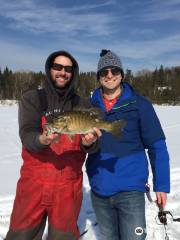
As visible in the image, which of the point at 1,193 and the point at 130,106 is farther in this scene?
the point at 1,193

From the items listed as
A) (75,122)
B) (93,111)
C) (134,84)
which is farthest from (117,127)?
(134,84)

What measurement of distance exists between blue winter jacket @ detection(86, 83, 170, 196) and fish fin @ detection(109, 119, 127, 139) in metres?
0.15

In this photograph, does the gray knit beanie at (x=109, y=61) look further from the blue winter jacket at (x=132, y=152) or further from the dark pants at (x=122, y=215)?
the dark pants at (x=122, y=215)

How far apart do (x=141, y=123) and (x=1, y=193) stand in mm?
4203

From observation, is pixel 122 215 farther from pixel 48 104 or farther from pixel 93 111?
pixel 48 104

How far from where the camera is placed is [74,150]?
11.7 ft

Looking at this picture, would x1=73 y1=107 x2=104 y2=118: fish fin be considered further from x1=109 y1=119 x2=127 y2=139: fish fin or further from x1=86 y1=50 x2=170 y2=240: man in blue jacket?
x1=86 y1=50 x2=170 y2=240: man in blue jacket

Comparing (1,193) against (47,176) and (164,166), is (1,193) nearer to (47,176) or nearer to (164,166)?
(47,176)

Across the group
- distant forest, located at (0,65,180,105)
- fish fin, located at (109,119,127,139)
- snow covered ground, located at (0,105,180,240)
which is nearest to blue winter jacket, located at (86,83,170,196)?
fish fin, located at (109,119,127,139)

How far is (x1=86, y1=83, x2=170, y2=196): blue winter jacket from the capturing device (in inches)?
133

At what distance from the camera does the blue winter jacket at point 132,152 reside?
3.37 m

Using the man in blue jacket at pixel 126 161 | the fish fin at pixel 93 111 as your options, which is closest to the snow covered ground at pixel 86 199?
the man in blue jacket at pixel 126 161

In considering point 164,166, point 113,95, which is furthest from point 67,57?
point 164,166

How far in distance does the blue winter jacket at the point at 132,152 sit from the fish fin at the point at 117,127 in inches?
6.0
